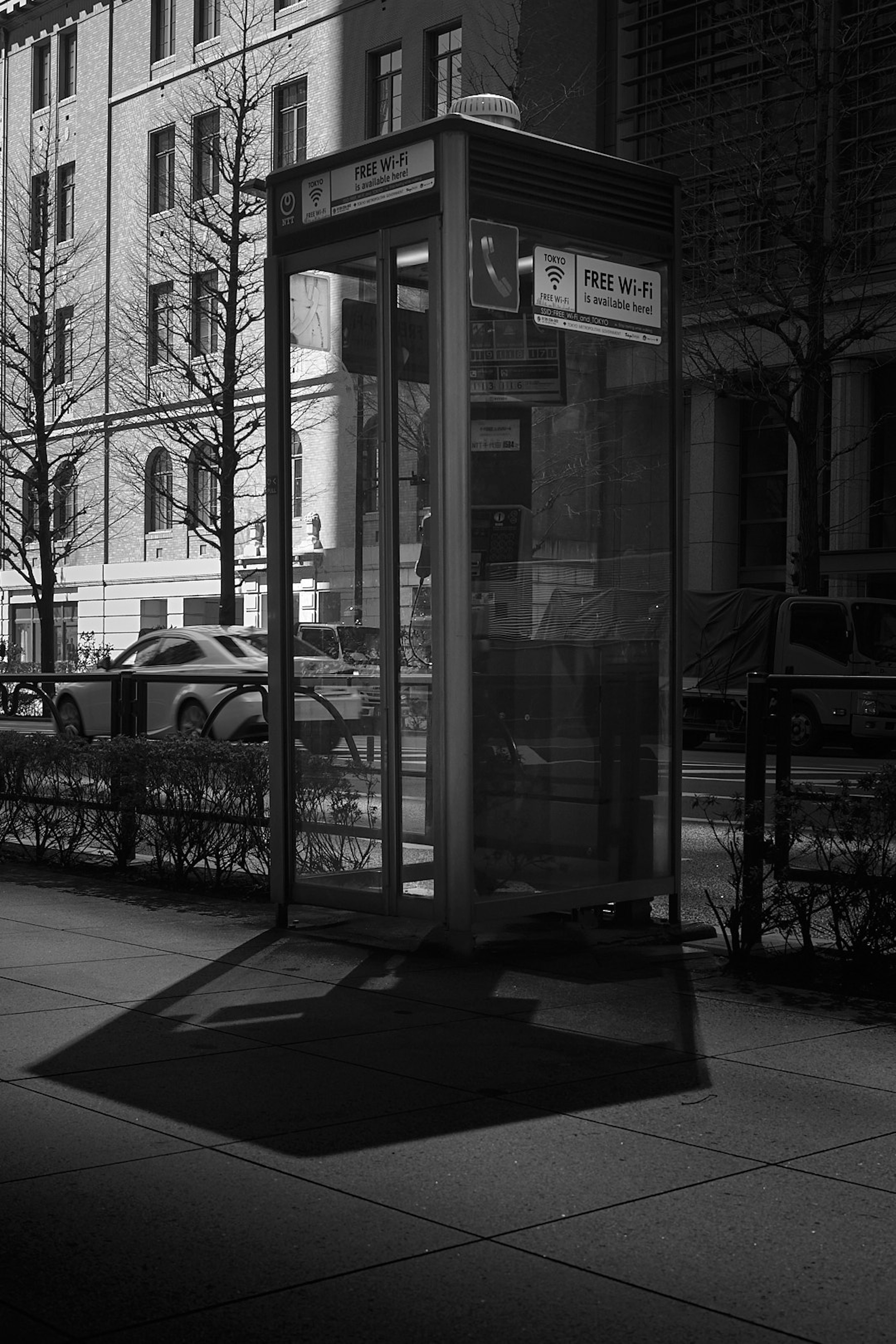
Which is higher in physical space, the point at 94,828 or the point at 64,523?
the point at 64,523

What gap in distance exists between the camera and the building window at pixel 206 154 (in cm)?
3897

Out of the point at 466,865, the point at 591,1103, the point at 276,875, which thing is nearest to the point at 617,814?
the point at 466,865

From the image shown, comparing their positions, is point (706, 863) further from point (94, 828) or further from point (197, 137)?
point (197, 137)

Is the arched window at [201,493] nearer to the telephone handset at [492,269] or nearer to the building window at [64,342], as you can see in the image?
the building window at [64,342]

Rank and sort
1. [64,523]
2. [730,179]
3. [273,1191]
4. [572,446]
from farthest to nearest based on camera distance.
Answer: [64,523] → [730,179] → [572,446] → [273,1191]

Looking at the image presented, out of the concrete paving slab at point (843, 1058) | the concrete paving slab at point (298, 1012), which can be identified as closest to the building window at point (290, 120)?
the concrete paving slab at point (298, 1012)

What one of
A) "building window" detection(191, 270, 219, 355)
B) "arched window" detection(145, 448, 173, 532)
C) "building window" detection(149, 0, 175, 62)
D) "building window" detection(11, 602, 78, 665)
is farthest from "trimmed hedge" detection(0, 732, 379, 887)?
"building window" detection(149, 0, 175, 62)

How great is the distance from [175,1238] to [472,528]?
13.5 ft

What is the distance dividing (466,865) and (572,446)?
1992 millimetres

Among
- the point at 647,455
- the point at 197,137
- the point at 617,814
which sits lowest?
the point at 617,814

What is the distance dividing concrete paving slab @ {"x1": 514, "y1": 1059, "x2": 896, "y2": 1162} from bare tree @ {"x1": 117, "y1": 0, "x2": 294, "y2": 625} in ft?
101

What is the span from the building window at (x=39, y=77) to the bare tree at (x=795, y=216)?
26512 mm

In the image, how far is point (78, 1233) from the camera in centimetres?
378

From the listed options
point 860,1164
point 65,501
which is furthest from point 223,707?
point 65,501
